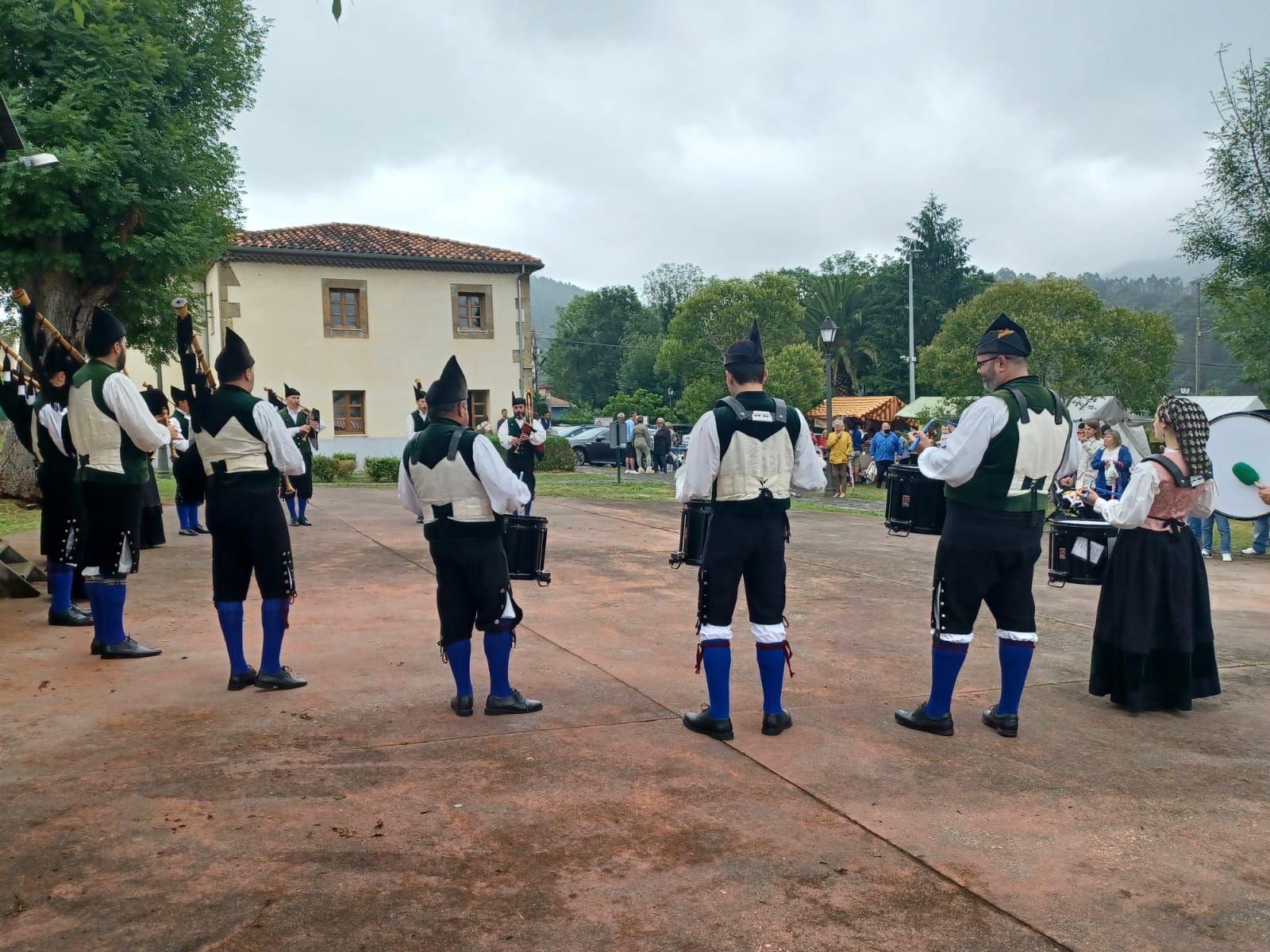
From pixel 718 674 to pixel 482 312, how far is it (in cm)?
3020

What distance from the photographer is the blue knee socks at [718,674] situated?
5.05 meters

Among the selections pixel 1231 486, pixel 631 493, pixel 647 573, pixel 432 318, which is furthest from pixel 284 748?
pixel 432 318

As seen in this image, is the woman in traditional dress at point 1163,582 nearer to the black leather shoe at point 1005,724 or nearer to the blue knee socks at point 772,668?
the black leather shoe at point 1005,724

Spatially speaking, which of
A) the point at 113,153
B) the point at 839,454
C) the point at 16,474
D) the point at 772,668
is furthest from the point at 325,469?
the point at 772,668

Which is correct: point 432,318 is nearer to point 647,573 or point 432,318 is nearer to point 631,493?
point 631,493

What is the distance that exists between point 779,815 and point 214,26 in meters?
19.6

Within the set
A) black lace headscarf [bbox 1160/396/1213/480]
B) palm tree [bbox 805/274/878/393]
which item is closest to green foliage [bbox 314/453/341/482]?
black lace headscarf [bbox 1160/396/1213/480]

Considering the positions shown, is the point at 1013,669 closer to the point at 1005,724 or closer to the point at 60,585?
the point at 1005,724

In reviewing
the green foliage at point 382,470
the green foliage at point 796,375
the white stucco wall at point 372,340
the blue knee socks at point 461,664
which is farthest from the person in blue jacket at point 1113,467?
the green foliage at point 796,375

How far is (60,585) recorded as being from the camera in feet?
24.2

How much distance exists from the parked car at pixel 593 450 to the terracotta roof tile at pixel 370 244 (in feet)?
27.4

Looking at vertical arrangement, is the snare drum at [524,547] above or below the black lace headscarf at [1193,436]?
below

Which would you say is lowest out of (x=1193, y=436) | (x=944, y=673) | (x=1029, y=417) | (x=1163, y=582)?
(x=944, y=673)

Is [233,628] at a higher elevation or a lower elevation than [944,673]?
higher
